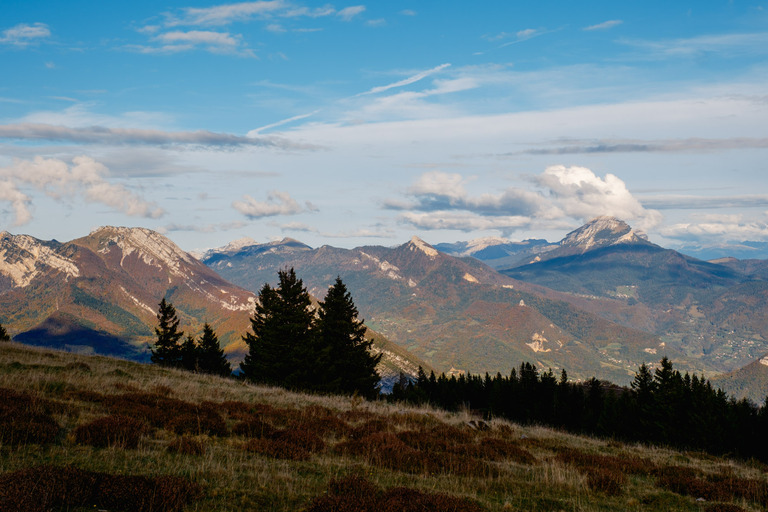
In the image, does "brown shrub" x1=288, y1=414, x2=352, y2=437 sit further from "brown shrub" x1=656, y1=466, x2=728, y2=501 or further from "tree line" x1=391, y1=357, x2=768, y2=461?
"tree line" x1=391, y1=357, x2=768, y2=461

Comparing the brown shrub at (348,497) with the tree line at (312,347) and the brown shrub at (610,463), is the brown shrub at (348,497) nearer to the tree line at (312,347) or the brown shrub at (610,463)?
the brown shrub at (610,463)

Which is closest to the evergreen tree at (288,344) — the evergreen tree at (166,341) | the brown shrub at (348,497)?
the brown shrub at (348,497)

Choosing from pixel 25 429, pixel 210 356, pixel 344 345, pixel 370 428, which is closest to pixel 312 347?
pixel 344 345

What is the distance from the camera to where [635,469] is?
15391 millimetres

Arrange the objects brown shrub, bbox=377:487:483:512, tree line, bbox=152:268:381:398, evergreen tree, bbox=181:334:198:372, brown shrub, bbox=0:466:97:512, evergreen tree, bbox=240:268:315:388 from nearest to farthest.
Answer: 1. brown shrub, bbox=0:466:97:512
2. brown shrub, bbox=377:487:483:512
3. evergreen tree, bbox=240:268:315:388
4. tree line, bbox=152:268:381:398
5. evergreen tree, bbox=181:334:198:372

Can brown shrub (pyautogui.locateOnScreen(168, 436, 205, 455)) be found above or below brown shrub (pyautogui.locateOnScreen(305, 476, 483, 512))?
below

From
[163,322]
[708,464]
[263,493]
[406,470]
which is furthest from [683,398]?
[163,322]

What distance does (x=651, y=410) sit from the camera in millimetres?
72688

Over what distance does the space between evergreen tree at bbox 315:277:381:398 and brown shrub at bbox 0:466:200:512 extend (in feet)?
119

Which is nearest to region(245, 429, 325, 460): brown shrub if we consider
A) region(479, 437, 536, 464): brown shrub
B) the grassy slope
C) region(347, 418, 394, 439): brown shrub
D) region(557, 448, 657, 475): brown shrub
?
the grassy slope

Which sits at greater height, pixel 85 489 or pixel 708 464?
pixel 85 489

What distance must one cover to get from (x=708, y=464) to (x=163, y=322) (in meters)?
76.4

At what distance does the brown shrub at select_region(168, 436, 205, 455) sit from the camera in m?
11.4

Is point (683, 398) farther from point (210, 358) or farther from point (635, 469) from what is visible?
point (210, 358)
